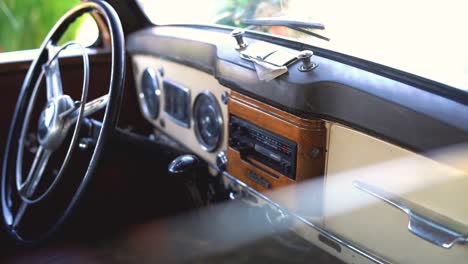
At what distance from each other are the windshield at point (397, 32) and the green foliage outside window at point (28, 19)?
72.0 inches

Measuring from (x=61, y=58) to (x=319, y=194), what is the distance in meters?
1.32

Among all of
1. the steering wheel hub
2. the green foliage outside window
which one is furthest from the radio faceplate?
the green foliage outside window

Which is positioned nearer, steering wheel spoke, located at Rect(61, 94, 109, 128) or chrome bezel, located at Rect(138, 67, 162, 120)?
steering wheel spoke, located at Rect(61, 94, 109, 128)

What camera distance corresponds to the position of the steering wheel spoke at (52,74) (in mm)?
1586

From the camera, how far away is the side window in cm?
287

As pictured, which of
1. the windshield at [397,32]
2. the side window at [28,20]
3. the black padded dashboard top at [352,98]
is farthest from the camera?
the side window at [28,20]

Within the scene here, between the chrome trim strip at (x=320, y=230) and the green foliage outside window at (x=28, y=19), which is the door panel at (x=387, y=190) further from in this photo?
the green foliage outside window at (x=28, y=19)

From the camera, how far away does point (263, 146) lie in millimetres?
1417

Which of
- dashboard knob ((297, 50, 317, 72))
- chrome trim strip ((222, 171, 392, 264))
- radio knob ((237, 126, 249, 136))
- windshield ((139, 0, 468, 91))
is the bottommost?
chrome trim strip ((222, 171, 392, 264))

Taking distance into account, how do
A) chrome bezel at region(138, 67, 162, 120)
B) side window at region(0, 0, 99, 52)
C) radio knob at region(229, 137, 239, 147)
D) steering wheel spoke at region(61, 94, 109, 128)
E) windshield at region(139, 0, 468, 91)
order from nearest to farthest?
windshield at region(139, 0, 468, 91), steering wheel spoke at region(61, 94, 109, 128), radio knob at region(229, 137, 239, 147), chrome bezel at region(138, 67, 162, 120), side window at region(0, 0, 99, 52)

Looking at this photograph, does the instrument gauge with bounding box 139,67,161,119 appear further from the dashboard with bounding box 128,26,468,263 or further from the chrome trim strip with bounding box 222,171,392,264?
the chrome trim strip with bounding box 222,171,392,264

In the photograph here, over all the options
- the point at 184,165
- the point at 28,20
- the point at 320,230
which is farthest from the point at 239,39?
the point at 28,20

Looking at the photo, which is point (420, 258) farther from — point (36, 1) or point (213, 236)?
point (36, 1)

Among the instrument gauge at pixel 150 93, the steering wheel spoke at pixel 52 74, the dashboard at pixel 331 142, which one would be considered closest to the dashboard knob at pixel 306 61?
the dashboard at pixel 331 142
